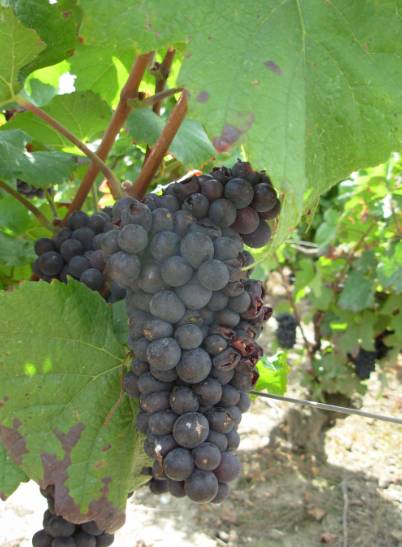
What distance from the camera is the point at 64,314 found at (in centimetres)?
115

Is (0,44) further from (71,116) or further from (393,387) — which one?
(393,387)

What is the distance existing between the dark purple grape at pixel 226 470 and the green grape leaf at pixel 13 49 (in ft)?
2.72

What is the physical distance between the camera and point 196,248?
0.95m

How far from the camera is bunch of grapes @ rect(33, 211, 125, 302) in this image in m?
1.30

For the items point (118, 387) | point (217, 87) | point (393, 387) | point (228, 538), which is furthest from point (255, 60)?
point (393, 387)

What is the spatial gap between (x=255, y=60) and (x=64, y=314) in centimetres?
60

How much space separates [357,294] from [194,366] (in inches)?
125

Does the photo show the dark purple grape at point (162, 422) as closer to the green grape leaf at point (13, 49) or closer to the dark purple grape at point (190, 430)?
Answer: the dark purple grape at point (190, 430)

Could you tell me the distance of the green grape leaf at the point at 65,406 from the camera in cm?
107

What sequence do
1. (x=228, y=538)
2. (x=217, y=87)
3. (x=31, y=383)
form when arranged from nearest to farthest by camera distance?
(x=217, y=87) → (x=31, y=383) → (x=228, y=538)

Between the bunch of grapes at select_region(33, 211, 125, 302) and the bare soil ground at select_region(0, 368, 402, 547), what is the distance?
2.34 meters

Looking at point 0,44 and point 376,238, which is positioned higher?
point 376,238

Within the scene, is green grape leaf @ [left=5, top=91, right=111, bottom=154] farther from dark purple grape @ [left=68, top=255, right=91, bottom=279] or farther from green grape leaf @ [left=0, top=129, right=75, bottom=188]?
dark purple grape @ [left=68, top=255, right=91, bottom=279]

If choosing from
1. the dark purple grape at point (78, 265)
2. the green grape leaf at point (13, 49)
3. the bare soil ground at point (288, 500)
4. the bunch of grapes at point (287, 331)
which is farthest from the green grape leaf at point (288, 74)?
the bunch of grapes at point (287, 331)
